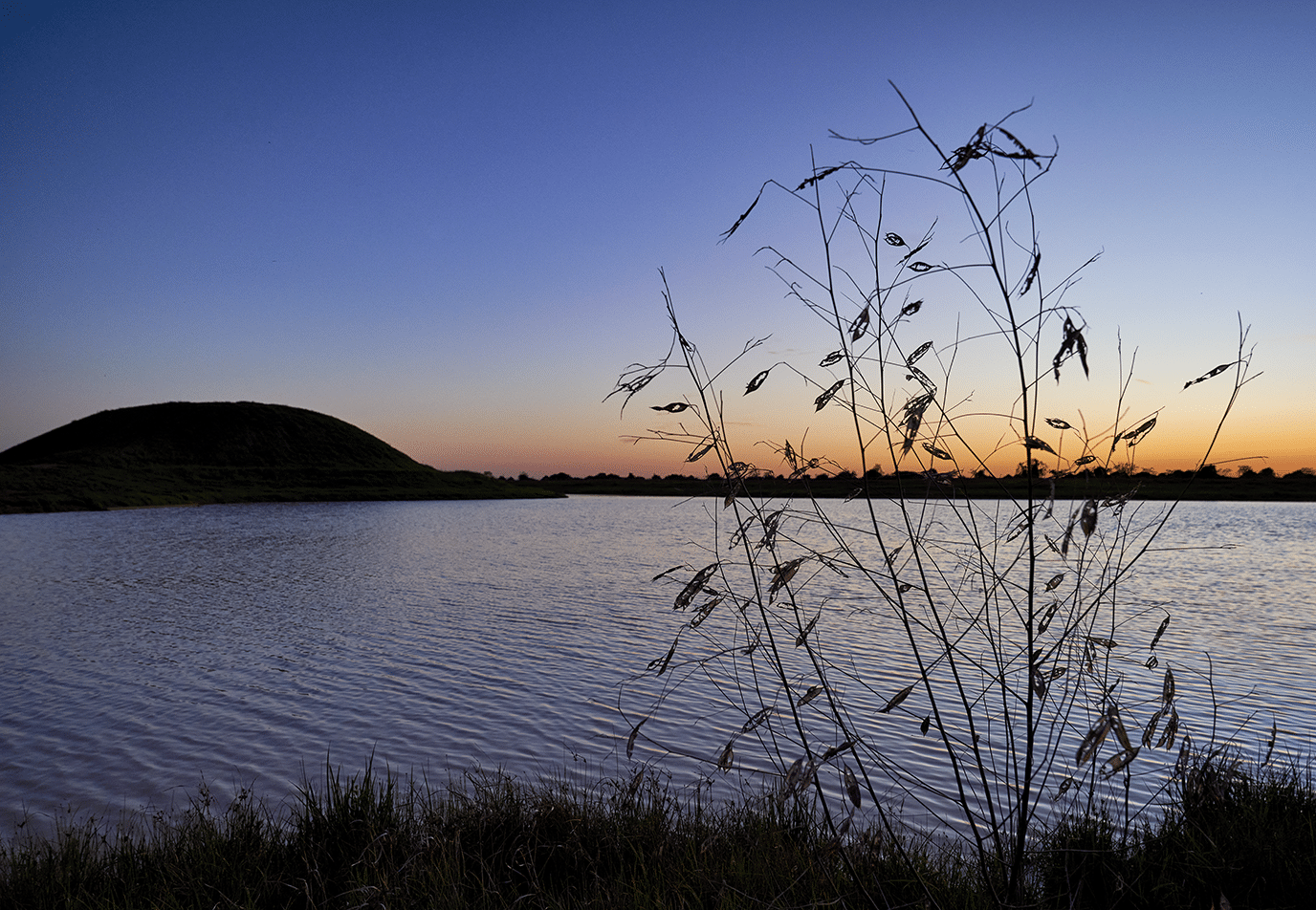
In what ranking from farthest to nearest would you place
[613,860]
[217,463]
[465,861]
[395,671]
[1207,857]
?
1. [217,463]
2. [395,671]
3. [613,860]
4. [465,861]
5. [1207,857]

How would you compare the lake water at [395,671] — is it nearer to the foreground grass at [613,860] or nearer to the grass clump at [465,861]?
the foreground grass at [613,860]

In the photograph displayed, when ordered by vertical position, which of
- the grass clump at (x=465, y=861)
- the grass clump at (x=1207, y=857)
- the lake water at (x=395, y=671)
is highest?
the grass clump at (x=1207, y=857)

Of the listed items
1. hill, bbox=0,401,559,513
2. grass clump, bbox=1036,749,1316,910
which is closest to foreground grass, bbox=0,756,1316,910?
grass clump, bbox=1036,749,1316,910

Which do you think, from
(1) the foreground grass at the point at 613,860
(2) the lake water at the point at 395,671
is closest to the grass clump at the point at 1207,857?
(1) the foreground grass at the point at 613,860

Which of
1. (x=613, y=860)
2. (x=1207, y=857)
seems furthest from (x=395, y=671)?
(x=1207, y=857)

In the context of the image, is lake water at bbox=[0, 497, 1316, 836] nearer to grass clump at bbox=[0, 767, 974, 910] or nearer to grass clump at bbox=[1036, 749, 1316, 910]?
grass clump at bbox=[1036, 749, 1316, 910]

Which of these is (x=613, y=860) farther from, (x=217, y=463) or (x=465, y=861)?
(x=217, y=463)

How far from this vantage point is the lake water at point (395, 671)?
26.7 feet

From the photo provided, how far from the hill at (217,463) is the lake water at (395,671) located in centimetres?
6892

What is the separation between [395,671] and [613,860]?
8214 mm

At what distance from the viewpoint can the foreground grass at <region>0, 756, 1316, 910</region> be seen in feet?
13.1

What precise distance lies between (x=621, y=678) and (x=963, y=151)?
10049 mm

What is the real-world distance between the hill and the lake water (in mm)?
68920

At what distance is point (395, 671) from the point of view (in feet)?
40.2
